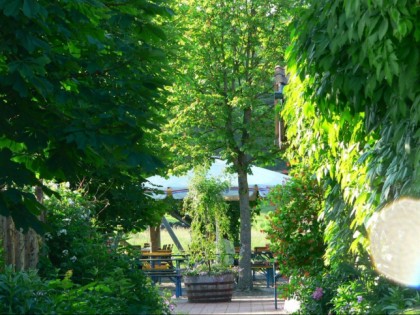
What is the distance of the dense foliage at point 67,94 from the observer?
7.14m

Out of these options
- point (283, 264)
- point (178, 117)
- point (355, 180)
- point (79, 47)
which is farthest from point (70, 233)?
point (178, 117)

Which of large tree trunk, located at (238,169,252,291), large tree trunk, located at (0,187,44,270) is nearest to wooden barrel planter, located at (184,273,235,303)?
large tree trunk, located at (238,169,252,291)

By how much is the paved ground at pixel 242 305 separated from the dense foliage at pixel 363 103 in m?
7.60

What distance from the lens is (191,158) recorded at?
94.6 ft

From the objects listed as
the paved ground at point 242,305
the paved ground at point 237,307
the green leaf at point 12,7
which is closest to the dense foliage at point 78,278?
the green leaf at point 12,7

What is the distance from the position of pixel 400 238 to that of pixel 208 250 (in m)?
15.8

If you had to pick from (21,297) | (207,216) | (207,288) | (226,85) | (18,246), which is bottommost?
(207,288)

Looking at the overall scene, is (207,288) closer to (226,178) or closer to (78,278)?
(226,178)

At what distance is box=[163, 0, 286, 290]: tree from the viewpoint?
2833 cm

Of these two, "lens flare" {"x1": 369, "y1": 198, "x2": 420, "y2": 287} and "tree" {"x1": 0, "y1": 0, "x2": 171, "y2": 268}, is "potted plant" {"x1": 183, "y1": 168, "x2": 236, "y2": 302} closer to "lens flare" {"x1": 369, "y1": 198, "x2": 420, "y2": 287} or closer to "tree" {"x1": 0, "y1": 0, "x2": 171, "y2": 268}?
"lens flare" {"x1": 369, "y1": 198, "x2": 420, "y2": 287}

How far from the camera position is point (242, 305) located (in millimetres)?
22438

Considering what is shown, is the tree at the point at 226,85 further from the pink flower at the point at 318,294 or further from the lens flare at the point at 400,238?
the lens flare at the point at 400,238

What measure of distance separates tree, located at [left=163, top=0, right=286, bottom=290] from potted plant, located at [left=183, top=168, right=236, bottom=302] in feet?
8.65

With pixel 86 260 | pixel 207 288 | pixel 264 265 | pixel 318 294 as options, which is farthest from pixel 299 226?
pixel 264 265
